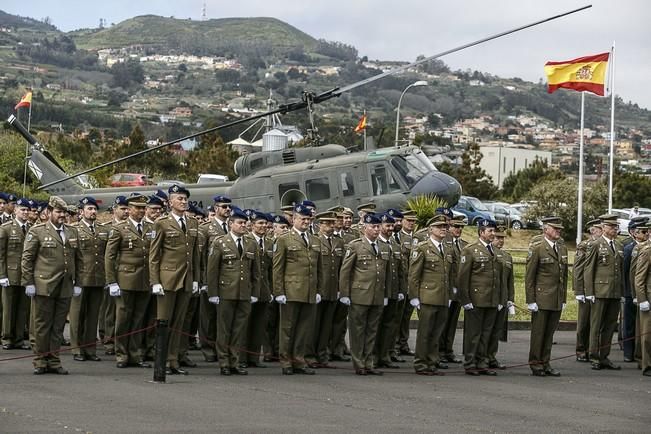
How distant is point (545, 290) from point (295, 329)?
3.13 metres

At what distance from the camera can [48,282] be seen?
13414 millimetres

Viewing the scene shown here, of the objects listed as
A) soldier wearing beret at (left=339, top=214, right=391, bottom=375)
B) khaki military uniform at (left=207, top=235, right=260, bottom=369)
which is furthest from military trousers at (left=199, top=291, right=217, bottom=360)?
soldier wearing beret at (left=339, top=214, right=391, bottom=375)

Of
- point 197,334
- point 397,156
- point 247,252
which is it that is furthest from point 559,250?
point 397,156

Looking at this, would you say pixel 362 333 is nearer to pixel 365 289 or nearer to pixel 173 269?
pixel 365 289

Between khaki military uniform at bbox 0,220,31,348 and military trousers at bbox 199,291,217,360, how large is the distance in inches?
94.6

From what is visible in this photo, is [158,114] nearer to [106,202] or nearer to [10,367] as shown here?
[106,202]

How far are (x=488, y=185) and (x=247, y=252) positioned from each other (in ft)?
198

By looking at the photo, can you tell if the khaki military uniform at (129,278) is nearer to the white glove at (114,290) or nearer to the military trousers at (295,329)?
the white glove at (114,290)

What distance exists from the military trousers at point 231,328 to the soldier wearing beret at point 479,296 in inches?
106

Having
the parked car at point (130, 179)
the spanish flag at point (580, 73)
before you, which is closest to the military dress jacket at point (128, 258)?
the spanish flag at point (580, 73)

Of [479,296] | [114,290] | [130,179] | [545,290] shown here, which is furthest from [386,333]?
[130,179]

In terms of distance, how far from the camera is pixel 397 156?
24.0m

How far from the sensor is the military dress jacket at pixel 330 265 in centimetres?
1484

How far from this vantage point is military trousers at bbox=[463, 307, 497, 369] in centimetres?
1477
